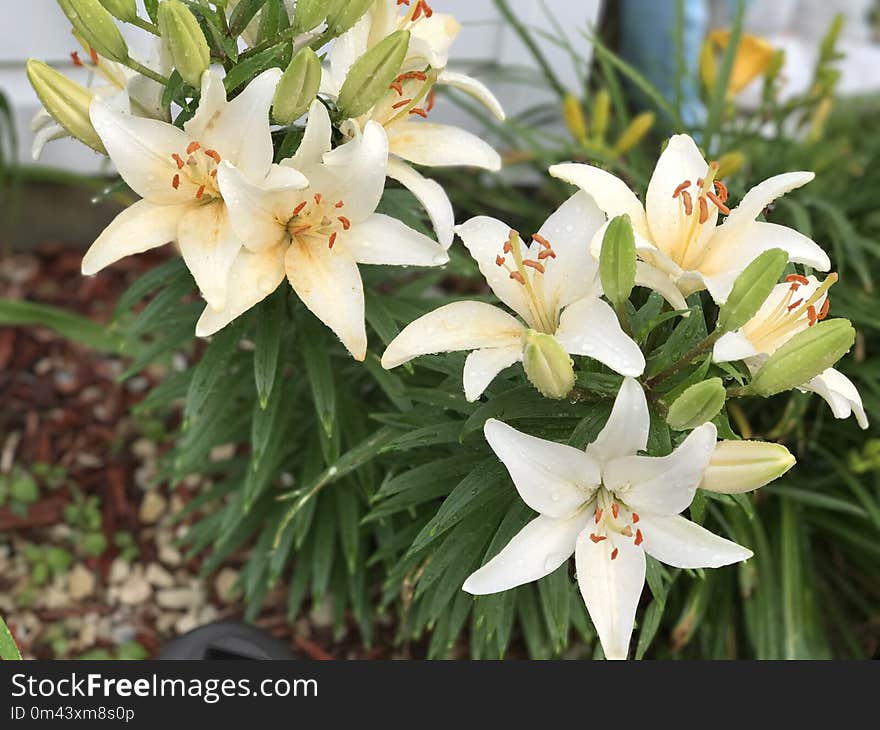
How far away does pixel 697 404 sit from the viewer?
663 mm

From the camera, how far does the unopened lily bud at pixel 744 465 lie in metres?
0.67

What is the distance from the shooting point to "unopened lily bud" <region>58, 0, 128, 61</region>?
0.75 metres

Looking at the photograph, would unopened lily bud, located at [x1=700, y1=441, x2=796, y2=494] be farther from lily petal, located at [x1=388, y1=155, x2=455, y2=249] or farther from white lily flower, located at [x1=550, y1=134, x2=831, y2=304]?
lily petal, located at [x1=388, y1=155, x2=455, y2=249]

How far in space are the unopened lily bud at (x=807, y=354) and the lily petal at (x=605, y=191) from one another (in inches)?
5.9

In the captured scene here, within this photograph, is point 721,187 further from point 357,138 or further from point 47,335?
point 47,335

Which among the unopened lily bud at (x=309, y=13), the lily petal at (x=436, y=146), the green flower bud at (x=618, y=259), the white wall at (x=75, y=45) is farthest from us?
the white wall at (x=75, y=45)

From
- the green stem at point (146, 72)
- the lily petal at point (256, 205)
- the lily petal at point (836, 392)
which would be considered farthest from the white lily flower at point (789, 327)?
the green stem at point (146, 72)

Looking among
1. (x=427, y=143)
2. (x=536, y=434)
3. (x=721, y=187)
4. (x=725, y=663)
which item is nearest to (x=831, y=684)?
(x=725, y=663)

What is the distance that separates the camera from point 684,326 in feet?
2.47

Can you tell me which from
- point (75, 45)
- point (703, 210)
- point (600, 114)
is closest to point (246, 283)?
point (703, 210)

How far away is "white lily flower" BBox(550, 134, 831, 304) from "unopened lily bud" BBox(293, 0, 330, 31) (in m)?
0.22

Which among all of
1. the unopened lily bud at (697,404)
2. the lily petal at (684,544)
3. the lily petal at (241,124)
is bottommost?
the lily petal at (684,544)

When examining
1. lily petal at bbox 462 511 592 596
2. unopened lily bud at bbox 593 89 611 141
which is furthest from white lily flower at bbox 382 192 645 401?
unopened lily bud at bbox 593 89 611 141

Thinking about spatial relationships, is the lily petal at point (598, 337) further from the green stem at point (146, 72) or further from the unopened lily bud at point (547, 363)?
the green stem at point (146, 72)
